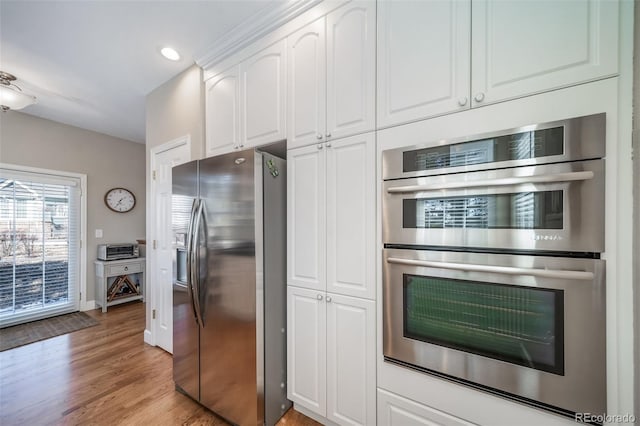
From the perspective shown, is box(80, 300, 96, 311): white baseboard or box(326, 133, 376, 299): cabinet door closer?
box(326, 133, 376, 299): cabinet door

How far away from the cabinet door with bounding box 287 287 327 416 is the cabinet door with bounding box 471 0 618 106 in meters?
1.39

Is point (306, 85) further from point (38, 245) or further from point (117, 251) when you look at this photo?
point (38, 245)

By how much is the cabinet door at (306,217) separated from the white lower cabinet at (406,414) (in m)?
0.66

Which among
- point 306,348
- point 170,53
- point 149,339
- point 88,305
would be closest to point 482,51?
point 306,348

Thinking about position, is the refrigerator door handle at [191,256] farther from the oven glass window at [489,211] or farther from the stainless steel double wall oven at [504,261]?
the oven glass window at [489,211]

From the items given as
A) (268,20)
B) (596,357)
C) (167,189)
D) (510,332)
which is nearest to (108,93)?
(167,189)

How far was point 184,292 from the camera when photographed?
1852 mm

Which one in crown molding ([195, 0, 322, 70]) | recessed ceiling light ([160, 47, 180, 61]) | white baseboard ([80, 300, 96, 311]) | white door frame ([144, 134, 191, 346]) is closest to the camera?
crown molding ([195, 0, 322, 70])

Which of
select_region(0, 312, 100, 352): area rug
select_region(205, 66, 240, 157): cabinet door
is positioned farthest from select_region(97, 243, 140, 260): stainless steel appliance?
select_region(205, 66, 240, 157): cabinet door

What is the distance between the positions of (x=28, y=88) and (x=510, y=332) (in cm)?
472

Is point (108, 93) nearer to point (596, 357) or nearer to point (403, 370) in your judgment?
point (403, 370)

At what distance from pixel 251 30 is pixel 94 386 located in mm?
3095

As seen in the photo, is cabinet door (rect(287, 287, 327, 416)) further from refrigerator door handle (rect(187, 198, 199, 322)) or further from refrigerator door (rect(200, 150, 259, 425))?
refrigerator door handle (rect(187, 198, 199, 322))

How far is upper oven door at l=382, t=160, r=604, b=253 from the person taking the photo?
2.92ft
